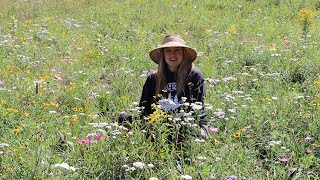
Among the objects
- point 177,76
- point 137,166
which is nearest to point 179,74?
point 177,76

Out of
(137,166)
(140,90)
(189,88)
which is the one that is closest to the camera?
(137,166)

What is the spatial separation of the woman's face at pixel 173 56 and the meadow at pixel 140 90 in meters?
0.60

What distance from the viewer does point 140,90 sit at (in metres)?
5.81

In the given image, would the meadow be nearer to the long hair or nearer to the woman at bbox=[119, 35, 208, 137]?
the woman at bbox=[119, 35, 208, 137]

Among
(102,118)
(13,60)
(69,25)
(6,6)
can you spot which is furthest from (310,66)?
(6,6)

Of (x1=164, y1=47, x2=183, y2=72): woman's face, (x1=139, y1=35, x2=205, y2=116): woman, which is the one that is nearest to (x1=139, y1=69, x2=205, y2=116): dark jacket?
(x1=139, y1=35, x2=205, y2=116): woman

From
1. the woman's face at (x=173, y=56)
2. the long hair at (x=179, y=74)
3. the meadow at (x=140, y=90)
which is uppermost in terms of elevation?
the woman's face at (x=173, y=56)

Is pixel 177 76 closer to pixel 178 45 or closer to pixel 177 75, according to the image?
pixel 177 75

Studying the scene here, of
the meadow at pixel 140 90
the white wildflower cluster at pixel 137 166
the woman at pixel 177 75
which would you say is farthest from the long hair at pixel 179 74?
the white wildflower cluster at pixel 137 166

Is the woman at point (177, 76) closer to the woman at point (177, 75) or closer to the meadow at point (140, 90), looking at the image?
the woman at point (177, 75)

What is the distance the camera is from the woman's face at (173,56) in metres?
4.08

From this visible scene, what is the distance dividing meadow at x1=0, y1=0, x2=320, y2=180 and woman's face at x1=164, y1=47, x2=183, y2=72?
60 centimetres

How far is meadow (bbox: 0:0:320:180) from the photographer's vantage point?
3.12 m

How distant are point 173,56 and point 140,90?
5.93 ft
